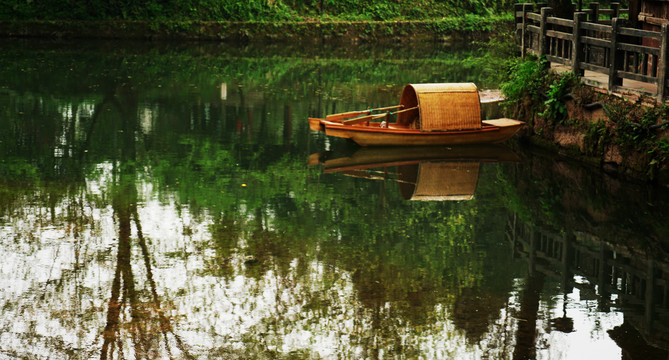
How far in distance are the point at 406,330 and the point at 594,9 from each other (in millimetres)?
14316

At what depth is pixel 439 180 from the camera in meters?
14.7

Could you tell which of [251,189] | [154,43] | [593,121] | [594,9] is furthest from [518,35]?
[154,43]

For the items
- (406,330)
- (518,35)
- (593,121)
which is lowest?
(406,330)

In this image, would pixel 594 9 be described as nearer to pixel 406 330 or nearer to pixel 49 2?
pixel 406 330

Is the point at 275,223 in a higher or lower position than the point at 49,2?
lower

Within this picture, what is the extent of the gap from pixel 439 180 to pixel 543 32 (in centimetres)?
470

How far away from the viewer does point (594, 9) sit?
67.8 ft

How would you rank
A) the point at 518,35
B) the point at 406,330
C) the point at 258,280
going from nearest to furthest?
the point at 406,330, the point at 258,280, the point at 518,35

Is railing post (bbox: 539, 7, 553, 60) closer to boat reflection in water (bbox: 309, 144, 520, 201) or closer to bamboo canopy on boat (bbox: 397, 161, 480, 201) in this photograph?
boat reflection in water (bbox: 309, 144, 520, 201)

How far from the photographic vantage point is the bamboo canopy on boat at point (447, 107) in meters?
16.8

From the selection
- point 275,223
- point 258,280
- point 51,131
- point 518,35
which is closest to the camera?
point 258,280

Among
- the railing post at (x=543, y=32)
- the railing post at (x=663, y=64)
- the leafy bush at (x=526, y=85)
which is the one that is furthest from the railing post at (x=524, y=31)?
the railing post at (x=663, y=64)

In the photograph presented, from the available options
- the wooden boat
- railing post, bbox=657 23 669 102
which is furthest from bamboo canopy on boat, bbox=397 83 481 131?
railing post, bbox=657 23 669 102

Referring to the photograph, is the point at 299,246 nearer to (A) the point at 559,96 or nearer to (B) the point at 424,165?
(B) the point at 424,165
